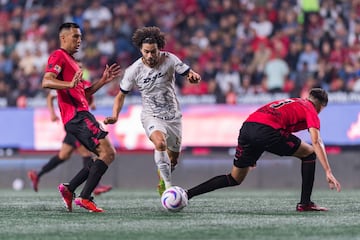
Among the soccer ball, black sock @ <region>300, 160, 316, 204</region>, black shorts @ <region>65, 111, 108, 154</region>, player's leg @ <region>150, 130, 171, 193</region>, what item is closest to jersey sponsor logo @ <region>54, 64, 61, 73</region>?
black shorts @ <region>65, 111, 108, 154</region>

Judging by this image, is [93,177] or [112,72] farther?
[112,72]

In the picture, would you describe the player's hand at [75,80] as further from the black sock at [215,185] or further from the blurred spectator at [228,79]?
the blurred spectator at [228,79]

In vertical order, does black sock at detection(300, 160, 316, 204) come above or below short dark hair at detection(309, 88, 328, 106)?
below

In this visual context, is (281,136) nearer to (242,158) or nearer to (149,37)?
(242,158)

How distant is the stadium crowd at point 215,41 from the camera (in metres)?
18.0

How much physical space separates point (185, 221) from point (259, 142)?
1.49m

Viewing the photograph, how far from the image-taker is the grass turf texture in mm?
7621

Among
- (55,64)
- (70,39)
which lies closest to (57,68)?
(55,64)

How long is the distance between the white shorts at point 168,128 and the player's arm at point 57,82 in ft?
4.59

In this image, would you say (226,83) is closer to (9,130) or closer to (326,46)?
(326,46)

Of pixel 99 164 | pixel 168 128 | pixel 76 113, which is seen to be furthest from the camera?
pixel 168 128

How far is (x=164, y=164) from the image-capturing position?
1087 centimetres

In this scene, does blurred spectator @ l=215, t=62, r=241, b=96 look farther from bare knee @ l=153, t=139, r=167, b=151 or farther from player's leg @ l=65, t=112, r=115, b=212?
player's leg @ l=65, t=112, r=115, b=212

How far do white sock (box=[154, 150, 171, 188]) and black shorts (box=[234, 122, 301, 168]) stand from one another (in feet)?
3.55
